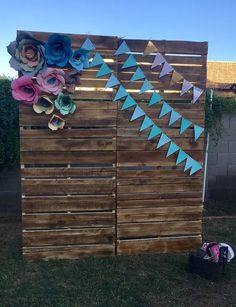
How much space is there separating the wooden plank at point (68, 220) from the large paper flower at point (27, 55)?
5.16 ft

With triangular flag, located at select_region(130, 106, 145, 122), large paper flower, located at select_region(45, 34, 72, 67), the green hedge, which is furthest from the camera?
the green hedge

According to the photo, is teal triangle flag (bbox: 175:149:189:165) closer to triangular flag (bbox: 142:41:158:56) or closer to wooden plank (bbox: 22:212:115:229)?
wooden plank (bbox: 22:212:115:229)

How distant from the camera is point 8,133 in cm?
589

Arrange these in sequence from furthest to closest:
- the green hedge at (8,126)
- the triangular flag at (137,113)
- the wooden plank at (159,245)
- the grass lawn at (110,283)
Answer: the green hedge at (8,126), the wooden plank at (159,245), the triangular flag at (137,113), the grass lawn at (110,283)

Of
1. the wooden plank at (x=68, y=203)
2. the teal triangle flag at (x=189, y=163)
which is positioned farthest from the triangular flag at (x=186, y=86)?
the wooden plank at (x=68, y=203)

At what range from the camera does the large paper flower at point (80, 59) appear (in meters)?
4.24

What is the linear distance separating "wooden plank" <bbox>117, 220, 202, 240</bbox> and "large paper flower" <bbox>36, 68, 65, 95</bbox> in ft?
5.66

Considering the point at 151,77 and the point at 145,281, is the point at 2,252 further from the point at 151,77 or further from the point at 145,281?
the point at 151,77

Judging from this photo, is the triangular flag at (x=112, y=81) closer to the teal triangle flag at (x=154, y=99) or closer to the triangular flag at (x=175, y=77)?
the teal triangle flag at (x=154, y=99)

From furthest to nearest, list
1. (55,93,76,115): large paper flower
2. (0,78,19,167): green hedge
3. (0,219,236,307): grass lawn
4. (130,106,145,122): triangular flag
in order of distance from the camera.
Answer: (0,78,19,167): green hedge < (130,106,145,122): triangular flag < (55,93,76,115): large paper flower < (0,219,236,307): grass lawn

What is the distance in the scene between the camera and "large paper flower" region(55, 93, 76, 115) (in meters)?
4.30

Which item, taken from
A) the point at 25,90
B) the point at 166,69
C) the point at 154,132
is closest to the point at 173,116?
the point at 154,132

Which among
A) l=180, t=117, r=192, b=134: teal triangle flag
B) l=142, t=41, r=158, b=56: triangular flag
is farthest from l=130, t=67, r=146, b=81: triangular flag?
l=180, t=117, r=192, b=134: teal triangle flag

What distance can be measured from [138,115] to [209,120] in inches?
98.0
